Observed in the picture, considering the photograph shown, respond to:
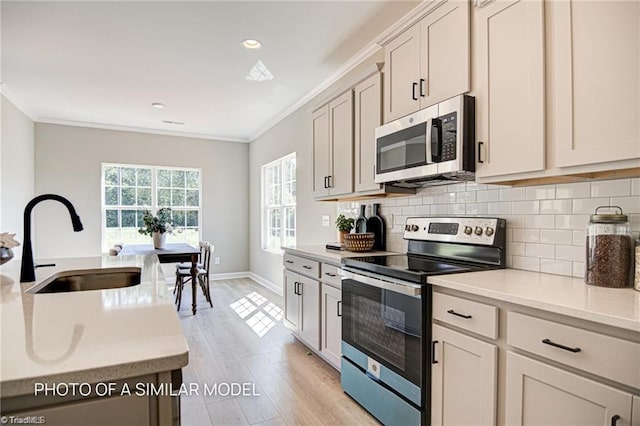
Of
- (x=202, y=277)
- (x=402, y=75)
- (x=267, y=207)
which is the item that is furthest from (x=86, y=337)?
(x=267, y=207)

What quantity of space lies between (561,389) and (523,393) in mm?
157

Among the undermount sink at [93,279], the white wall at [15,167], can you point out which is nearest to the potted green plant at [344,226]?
the undermount sink at [93,279]

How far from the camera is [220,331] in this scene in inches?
146

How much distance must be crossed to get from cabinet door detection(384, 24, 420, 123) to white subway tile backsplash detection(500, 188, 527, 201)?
726mm

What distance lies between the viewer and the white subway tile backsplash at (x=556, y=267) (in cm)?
175

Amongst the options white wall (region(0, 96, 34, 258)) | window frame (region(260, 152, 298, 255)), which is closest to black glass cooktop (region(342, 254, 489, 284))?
window frame (region(260, 152, 298, 255))

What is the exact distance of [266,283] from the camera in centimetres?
588

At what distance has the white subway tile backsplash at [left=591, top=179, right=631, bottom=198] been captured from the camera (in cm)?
156

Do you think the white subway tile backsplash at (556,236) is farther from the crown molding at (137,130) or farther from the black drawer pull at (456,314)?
the crown molding at (137,130)

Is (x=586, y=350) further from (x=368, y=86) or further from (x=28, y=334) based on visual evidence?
(x=368, y=86)

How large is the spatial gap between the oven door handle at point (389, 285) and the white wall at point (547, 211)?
65 cm

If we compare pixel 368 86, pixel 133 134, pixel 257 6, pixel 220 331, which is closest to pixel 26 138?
pixel 133 134

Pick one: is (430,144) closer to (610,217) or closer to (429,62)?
(429,62)

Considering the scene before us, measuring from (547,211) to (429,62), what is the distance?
42.4 inches
